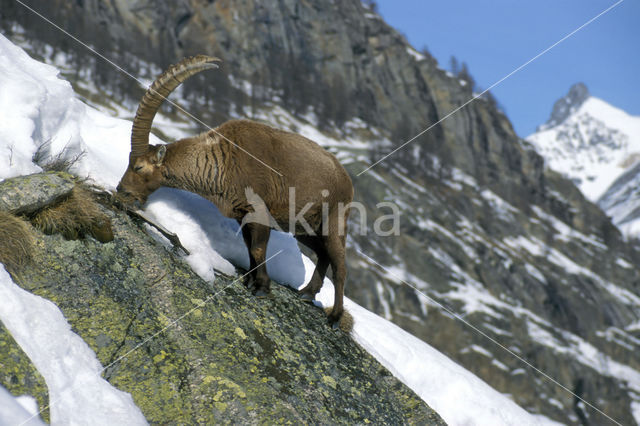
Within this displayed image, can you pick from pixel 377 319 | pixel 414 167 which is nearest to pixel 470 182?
pixel 414 167

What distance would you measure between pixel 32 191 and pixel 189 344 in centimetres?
263

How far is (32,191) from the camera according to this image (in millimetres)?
6535

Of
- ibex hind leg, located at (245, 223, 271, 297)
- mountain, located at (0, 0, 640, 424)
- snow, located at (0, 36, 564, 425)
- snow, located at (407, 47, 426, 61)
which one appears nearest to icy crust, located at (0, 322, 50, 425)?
snow, located at (0, 36, 564, 425)

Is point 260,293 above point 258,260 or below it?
below

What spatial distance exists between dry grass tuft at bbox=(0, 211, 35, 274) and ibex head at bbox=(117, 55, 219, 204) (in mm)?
2306

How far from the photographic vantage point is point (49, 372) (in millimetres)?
5219

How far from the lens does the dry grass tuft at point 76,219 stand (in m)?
6.60

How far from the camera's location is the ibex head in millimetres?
8625

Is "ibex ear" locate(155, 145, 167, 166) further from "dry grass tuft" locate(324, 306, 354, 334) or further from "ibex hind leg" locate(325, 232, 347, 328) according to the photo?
"dry grass tuft" locate(324, 306, 354, 334)

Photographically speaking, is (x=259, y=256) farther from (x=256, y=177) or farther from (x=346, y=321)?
(x=346, y=321)

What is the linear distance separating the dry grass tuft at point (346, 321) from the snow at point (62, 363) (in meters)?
4.45

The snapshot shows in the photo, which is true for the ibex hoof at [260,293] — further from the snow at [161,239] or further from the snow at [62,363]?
the snow at [62,363]

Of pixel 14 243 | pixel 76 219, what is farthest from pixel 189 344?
pixel 14 243

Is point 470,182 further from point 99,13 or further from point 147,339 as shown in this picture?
point 147,339
